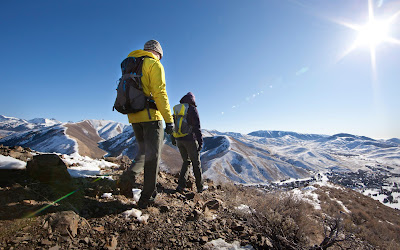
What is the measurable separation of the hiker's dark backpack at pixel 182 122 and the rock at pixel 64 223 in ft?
10.1

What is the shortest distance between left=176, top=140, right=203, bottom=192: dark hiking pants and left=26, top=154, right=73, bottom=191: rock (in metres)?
2.67

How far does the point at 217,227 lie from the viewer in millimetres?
2775

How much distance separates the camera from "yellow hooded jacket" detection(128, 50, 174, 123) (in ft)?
10.3

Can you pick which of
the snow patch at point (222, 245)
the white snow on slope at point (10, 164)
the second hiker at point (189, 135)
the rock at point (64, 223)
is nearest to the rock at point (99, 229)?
the rock at point (64, 223)

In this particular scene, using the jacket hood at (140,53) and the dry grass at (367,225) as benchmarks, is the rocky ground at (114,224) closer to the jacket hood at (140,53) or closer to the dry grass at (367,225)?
the dry grass at (367,225)

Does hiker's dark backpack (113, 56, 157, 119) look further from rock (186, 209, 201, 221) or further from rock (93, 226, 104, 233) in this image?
rock (186, 209, 201, 221)

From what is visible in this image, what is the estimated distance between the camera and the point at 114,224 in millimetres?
2590

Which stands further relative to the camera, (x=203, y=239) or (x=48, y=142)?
(x=48, y=142)

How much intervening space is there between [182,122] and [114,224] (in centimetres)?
295

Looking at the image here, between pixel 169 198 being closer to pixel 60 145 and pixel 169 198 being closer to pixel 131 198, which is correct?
pixel 131 198

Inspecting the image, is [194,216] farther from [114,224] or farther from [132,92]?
[132,92]

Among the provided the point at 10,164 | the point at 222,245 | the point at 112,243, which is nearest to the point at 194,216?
the point at 222,245


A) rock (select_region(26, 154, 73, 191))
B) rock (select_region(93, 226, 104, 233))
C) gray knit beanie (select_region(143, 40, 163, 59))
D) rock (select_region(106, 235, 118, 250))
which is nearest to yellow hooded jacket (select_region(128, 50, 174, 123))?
gray knit beanie (select_region(143, 40, 163, 59))

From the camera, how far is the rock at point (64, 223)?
2127mm
